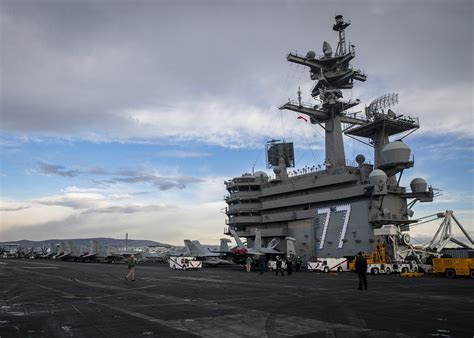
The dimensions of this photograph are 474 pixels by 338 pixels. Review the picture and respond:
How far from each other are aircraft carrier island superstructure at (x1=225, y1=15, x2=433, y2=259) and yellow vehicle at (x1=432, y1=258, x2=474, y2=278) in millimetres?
7920

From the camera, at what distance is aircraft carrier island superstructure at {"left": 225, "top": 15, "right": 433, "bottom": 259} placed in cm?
4716

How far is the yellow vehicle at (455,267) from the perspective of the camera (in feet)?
104

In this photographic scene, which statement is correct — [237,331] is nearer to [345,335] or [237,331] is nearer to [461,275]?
[345,335]

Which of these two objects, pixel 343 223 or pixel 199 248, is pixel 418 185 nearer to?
pixel 343 223

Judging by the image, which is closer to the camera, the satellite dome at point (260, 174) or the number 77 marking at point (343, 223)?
the number 77 marking at point (343, 223)

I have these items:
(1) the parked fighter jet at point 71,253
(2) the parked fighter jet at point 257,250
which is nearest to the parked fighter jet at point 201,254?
(2) the parked fighter jet at point 257,250

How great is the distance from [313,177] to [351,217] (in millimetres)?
9294

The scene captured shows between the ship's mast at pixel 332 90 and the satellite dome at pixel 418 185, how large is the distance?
10523 millimetres

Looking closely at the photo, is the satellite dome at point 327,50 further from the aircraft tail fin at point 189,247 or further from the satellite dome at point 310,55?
the aircraft tail fin at point 189,247

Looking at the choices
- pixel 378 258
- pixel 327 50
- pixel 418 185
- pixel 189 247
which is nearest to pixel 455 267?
pixel 378 258

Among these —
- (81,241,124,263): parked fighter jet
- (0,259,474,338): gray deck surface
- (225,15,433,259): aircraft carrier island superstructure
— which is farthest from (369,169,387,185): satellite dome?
(81,241,124,263): parked fighter jet

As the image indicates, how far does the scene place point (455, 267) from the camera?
32.6m

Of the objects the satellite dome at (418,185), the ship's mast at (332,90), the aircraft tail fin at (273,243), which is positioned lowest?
the aircraft tail fin at (273,243)

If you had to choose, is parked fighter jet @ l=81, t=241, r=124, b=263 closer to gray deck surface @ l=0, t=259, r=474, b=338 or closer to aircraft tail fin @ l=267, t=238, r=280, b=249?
aircraft tail fin @ l=267, t=238, r=280, b=249
